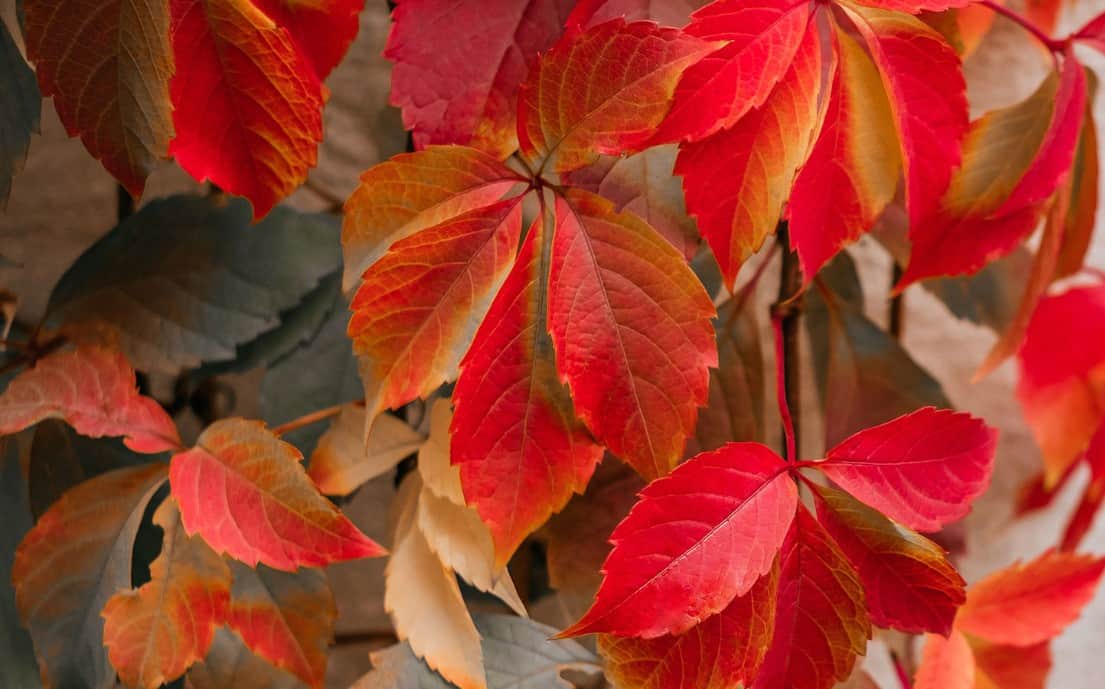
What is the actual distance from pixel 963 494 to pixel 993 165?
12 centimetres

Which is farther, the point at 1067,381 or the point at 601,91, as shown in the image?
the point at 1067,381

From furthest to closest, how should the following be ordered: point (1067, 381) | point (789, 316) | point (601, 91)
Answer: point (1067, 381) < point (789, 316) < point (601, 91)

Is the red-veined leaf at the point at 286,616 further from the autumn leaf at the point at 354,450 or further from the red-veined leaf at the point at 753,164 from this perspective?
the red-veined leaf at the point at 753,164

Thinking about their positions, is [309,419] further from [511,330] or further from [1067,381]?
[1067,381]

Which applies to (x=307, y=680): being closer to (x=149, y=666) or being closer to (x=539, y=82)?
(x=149, y=666)

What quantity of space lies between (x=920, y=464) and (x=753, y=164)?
0.33ft

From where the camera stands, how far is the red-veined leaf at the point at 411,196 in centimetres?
27

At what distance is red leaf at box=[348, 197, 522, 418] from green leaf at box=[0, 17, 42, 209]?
0.44 feet

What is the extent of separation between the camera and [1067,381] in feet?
1.58

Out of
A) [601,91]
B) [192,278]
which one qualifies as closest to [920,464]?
[601,91]

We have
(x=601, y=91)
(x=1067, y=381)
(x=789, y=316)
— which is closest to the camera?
(x=601, y=91)

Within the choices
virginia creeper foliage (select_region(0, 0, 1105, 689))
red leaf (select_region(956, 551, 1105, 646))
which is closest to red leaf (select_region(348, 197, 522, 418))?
virginia creeper foliage (select_region(0, 0, 1105, 689))

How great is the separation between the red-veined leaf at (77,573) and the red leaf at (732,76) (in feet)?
0.70

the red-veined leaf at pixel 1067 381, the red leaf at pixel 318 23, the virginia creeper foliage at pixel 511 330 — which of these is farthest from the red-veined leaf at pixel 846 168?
the red-veined leaf at pixel 1067 381
